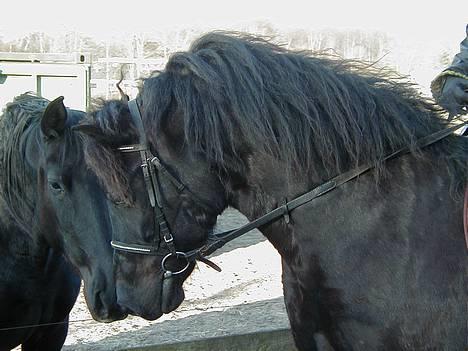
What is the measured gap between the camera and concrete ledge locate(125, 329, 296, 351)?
12.0 ft

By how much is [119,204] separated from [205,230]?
324 mm

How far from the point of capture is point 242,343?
375cm

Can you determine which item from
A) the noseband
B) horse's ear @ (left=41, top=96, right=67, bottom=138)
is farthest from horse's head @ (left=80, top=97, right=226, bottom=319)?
horse's ear @ (left=41, top=96, right=67, bottom=138)

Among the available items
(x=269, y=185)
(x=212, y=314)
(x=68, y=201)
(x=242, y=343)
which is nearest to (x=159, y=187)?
(x=269, y=185)

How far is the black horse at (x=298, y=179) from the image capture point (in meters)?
1.95

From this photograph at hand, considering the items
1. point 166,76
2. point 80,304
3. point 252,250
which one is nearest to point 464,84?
point 166,76

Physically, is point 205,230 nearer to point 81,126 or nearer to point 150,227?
point 150,227

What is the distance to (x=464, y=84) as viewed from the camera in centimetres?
230

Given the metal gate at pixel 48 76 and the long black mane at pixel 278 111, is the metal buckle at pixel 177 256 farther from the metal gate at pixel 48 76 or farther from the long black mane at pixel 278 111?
the metal gate at pixel 48 76

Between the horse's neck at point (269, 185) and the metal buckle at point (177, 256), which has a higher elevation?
the horse's neck at point (269, 185)

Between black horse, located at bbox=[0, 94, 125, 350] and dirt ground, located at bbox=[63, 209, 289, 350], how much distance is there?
1.04 meters

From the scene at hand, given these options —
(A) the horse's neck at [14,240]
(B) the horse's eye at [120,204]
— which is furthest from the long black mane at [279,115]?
(A) the horse's neck at [14,240]

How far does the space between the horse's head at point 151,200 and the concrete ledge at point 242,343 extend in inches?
63.3

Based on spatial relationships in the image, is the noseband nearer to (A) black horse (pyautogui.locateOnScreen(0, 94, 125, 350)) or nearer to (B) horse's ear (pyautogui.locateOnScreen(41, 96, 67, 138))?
(A) black horse (pyautogui.locateOnScreen(0, 94, 125, 350))
